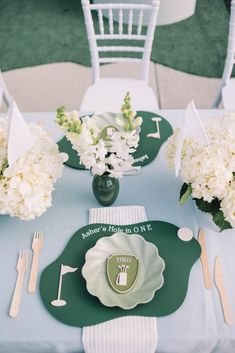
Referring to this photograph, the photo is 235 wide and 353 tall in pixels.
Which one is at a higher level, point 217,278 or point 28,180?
point 28,180

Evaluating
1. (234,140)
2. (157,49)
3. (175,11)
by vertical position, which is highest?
(234,140)

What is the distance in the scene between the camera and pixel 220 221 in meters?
1.20

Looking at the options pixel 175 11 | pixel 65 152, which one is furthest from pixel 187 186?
pixel 175 11

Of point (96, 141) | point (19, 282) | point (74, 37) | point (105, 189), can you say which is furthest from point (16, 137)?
point (74, 37)

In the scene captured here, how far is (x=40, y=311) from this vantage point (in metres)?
1.10

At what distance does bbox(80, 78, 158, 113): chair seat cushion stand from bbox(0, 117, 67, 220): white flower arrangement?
0.97 metres

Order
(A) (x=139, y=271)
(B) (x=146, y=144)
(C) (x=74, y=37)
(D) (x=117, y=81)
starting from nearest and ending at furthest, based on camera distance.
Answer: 1. (A) (x=139, y=271)
2. (B) (x=146, y=144)
3. (D) (x=117, y=81)
4. (C) (x=74, y=37)

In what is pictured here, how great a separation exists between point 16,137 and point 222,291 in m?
0.80

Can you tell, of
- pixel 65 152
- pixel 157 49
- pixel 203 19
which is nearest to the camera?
pixel 65 152

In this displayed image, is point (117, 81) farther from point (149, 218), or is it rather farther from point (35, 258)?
point (35, 258)

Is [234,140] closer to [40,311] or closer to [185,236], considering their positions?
[185,236]

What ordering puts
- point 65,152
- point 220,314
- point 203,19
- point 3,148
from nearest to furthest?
1. point 220,314
2. point 3,148
3. point 65,152
4. point 203,19

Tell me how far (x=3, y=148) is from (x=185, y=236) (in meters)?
0.69

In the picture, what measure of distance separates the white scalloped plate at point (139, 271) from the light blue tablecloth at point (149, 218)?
0.33 feet
